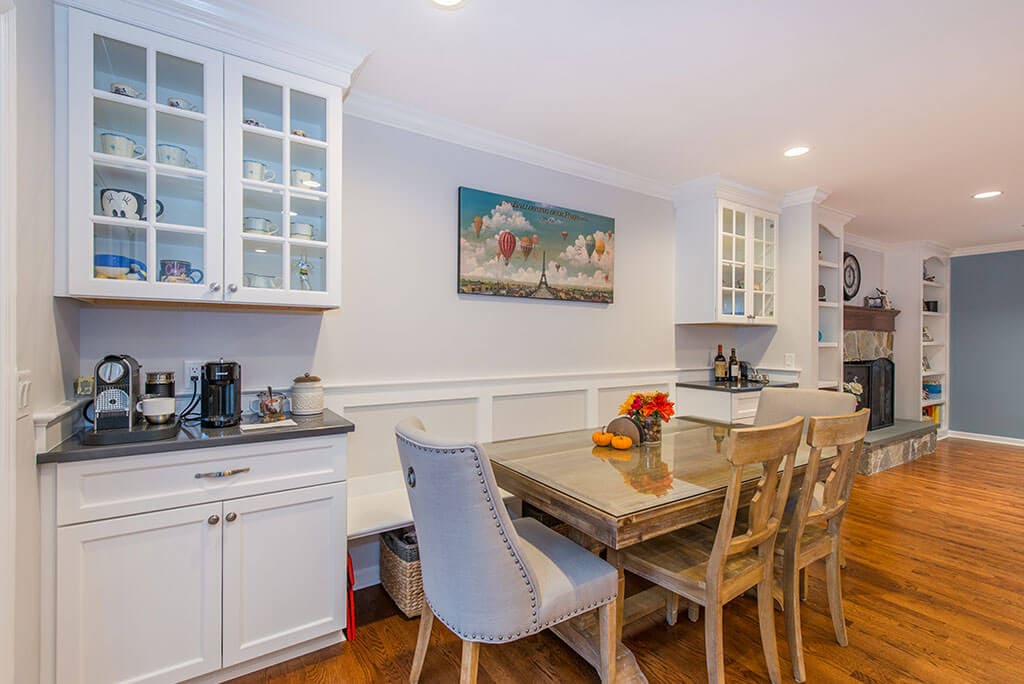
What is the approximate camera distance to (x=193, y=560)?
1.71 m

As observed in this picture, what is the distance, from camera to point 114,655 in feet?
5.26

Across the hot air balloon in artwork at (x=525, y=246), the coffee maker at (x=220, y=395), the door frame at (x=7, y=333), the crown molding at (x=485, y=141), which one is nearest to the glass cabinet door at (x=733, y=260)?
the crown molding at (x=485, y=141)

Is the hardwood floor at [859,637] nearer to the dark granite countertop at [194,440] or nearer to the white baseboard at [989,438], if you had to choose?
the dark granite countertop at [194,440]

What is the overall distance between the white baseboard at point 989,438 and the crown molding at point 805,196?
4.51 metres

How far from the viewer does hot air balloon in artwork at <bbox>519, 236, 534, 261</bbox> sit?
3148 millimetres

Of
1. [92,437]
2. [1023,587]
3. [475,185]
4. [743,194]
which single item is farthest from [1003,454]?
[92,437]

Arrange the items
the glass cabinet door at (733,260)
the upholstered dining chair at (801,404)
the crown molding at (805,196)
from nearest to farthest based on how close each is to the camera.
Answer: the upholstered dining chair at (801,404) < the glass cabinet door at (733,260) < the crown molding at (805,196)

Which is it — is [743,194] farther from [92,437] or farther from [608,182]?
[92,437]

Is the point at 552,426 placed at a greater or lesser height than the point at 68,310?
lesser

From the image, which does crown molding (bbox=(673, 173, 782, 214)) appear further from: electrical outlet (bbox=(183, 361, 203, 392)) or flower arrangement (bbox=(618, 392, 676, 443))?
electrical outlet (bbox=(183, 361, 203, 392))

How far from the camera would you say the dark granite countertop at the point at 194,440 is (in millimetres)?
1527

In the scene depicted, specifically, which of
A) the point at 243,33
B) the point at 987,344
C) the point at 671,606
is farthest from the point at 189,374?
the point at 987,344

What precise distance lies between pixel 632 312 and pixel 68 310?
3195 mm

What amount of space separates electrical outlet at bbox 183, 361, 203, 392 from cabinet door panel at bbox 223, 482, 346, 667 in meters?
0.64
